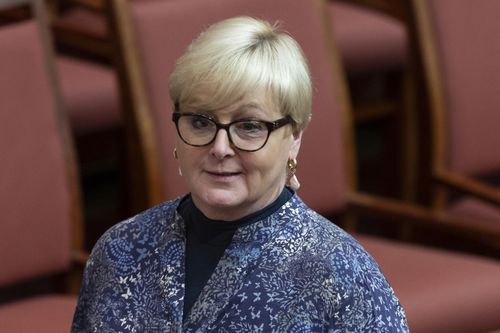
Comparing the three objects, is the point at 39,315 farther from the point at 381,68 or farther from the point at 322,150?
the point at 381,68

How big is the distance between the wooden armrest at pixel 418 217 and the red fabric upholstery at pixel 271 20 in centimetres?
3

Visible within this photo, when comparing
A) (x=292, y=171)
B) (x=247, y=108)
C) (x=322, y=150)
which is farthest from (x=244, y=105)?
(x=322, y=150)

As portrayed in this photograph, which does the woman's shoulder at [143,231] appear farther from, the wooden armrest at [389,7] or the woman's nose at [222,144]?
the wooden armrest at [389,7]

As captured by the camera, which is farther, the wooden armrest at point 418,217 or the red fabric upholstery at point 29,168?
the wooden armrest at point 418,217

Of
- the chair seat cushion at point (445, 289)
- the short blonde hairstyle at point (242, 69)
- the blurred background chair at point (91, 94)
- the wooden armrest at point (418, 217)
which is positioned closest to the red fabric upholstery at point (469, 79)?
the wooden armrest at point (418, 217)

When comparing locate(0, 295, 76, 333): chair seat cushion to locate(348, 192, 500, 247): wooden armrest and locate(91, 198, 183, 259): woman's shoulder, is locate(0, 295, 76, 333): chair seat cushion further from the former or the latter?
locate(348, 192, 500, 247): wooden armrest

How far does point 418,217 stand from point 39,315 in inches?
22.0

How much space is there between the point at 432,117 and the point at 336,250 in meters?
0.77

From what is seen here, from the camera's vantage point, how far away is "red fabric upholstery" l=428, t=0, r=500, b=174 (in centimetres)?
172

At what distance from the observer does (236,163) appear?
100cm

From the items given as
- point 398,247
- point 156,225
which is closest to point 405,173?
point 398,247

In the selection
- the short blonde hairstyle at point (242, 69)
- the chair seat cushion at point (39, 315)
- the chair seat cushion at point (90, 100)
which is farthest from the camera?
the chair seat cushion at point (90, 100)

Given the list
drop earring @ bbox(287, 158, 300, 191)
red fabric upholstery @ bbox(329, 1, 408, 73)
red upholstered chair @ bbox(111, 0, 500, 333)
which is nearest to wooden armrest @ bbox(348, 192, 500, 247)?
red upholstered chair @ bbox(111, 0, 500, 333)

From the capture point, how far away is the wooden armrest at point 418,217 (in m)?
1.64
